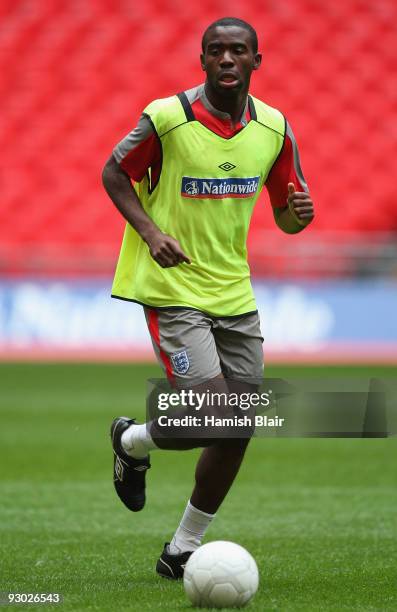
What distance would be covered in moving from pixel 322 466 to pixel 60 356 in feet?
25.9

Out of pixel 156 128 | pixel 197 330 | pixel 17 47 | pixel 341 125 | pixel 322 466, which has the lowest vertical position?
pixel 322 466

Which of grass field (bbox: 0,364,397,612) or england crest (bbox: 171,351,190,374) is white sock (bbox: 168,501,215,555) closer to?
grass field (bbox: 0,364,397,612)

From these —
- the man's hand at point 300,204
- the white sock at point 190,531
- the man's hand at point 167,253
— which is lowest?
the white sock at point 190,531

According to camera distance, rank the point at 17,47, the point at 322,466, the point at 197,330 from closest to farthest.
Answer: the point at 197,330, the point at 322,466, the point at 17,47

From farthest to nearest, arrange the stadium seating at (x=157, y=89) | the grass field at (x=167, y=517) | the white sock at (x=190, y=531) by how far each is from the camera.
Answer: the stadium seating at (x=157, y=89) → the white sock at (x=190, y=531) → the grass field at (x=167, y=517)

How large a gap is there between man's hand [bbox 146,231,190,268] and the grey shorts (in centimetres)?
31

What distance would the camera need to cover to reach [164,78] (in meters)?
21.0

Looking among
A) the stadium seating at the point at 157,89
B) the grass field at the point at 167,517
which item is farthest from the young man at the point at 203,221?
the stadium seating at the point at 157,89

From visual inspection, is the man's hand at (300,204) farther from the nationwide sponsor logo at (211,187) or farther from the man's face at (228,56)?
the man's face at (228,56)

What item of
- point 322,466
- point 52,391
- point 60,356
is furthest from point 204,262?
point 60,356

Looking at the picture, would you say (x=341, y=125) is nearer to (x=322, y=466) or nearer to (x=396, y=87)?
(x=396, y=87)

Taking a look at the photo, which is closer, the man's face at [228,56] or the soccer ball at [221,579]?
the soccer ball at [221,579]

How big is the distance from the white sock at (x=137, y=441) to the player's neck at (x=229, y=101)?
1.39 metres

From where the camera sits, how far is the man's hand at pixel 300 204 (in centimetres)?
521
